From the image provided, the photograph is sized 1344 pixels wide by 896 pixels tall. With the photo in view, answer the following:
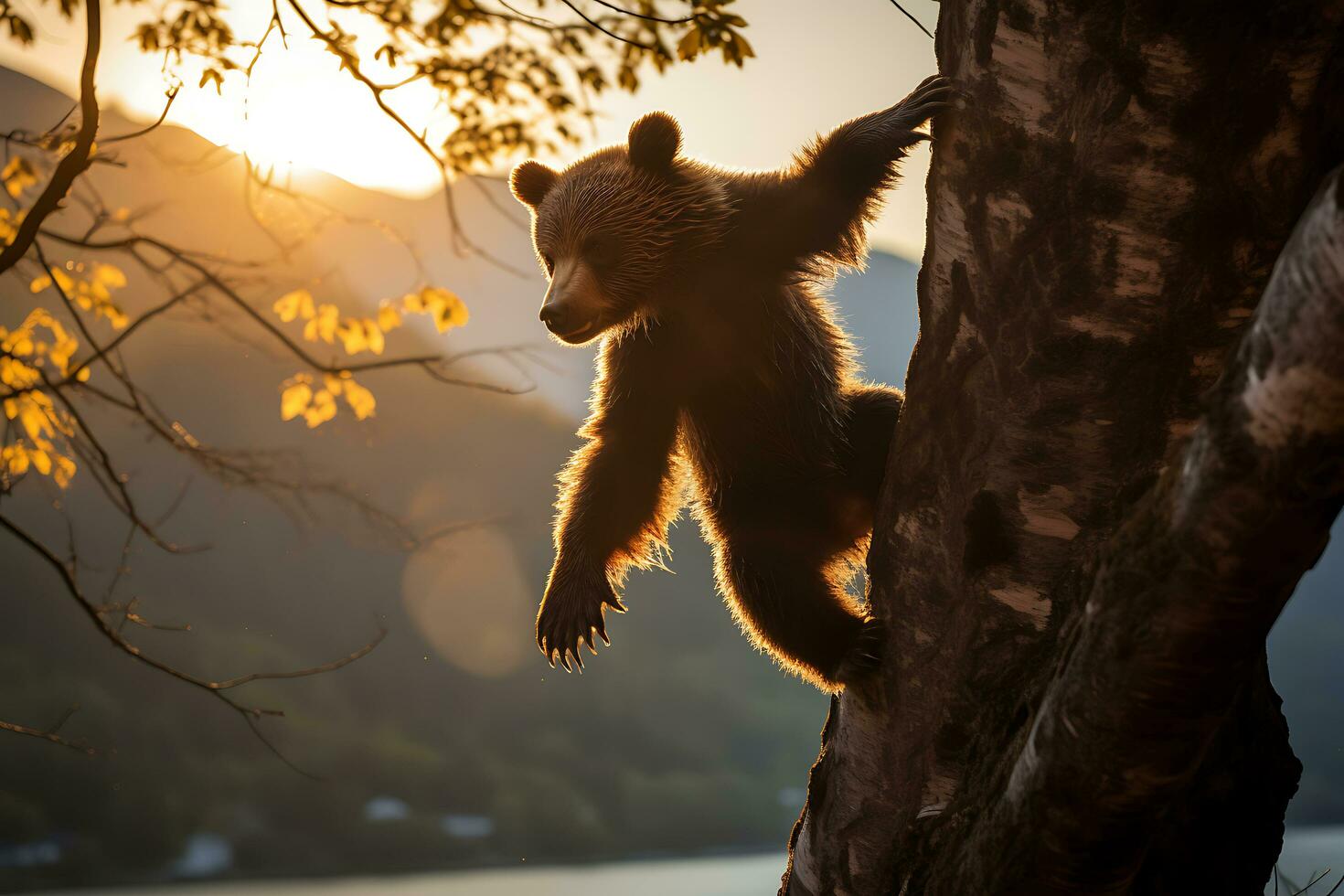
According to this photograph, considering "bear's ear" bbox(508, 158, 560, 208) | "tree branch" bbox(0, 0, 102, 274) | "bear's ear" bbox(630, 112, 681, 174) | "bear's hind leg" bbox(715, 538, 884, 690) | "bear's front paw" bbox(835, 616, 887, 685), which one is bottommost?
"bear's front paw" bbox(835, 616, 887, 685)

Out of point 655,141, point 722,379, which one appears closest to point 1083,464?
point 722,379

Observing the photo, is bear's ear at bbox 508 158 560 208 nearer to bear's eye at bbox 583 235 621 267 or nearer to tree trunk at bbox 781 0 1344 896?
bear's eye at bbox 583 235 621 267

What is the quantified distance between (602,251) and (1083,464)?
3.01 metres

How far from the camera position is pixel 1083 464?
2.36 meters

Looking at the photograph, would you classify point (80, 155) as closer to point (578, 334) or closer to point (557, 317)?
point (557, 317)

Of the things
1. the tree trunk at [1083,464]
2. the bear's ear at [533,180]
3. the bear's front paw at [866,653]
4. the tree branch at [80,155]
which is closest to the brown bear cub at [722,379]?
the bear's ear at [533,180]

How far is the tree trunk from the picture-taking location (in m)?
1.59

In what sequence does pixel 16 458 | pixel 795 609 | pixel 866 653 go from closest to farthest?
pixel 866 653 → pixel 795 609 → pixel 16 458

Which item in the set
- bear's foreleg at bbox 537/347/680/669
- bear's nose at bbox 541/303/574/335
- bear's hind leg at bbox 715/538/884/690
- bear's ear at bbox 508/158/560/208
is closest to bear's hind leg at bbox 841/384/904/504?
bear's hind leg at bbox 715/538/884/690

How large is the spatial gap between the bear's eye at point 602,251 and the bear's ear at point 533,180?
623 millimetres

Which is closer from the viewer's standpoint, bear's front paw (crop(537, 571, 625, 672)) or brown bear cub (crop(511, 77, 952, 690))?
brown bear cub (crop(511, 77, 952, 690))

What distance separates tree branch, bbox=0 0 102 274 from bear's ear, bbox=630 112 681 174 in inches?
96.3

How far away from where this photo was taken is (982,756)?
2.37m

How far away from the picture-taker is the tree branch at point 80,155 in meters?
4.01
